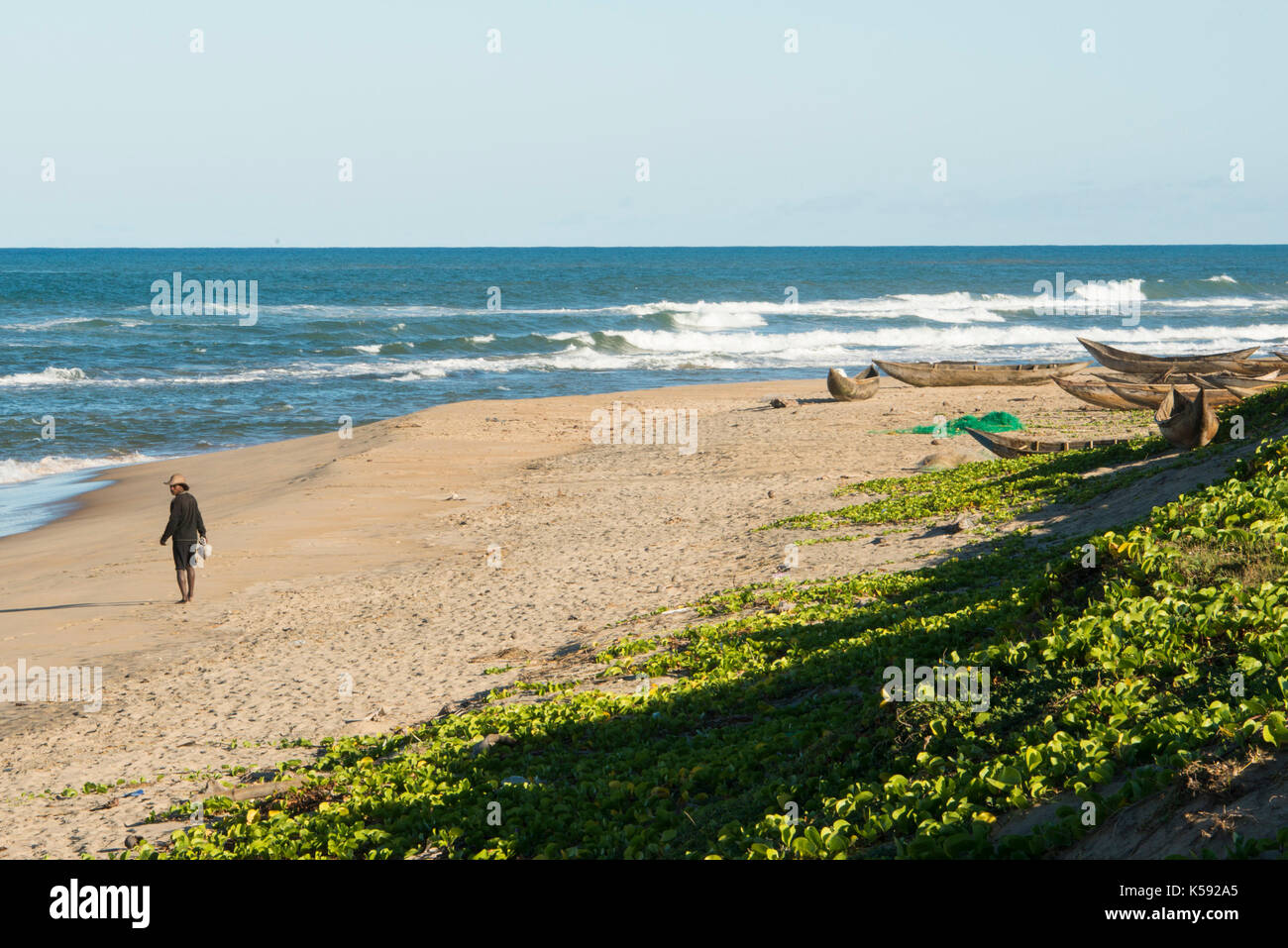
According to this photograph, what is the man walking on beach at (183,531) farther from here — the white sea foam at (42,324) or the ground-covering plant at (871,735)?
the white sea foam at (42,324)

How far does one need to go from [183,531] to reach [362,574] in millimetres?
2383

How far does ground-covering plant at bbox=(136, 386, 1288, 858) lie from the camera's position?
555cm

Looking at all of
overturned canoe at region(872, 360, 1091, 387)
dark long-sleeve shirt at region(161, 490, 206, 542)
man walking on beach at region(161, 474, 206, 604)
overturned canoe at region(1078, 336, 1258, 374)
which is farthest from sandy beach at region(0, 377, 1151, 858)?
overturned canoe at region(872, 360, 1091, 387)

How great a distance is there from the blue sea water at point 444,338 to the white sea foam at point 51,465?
0.26 feet

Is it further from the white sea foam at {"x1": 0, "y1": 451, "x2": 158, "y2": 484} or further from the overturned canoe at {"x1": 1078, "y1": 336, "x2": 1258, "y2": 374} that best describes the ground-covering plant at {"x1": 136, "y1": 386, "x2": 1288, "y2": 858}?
→ the overturned canoe at {"x1": 1078, "y1": 336, "x2": 1258, "y2": 374}

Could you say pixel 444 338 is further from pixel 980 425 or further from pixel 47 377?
pixel 980 425

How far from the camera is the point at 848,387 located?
30016mm

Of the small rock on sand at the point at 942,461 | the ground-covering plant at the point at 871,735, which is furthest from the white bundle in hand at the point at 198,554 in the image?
the small rock on sand at the point at 942,461

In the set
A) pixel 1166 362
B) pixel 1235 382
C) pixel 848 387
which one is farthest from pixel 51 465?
pixel 1166 362

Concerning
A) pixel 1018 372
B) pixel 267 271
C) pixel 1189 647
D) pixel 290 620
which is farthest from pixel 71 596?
pixel 267 271

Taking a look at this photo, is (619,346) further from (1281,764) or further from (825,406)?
(1281,764)

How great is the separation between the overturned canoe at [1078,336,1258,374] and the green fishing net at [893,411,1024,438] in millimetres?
7763

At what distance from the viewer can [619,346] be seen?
51.0 metres

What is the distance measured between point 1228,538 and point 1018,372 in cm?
2607
